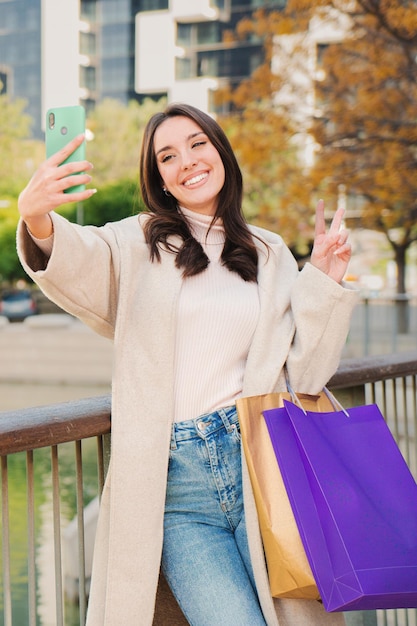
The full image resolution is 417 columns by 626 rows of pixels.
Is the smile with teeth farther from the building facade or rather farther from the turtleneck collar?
the building facade

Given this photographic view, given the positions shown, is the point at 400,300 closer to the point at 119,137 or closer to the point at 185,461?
the point at 185,461

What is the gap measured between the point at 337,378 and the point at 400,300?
13.5 meters

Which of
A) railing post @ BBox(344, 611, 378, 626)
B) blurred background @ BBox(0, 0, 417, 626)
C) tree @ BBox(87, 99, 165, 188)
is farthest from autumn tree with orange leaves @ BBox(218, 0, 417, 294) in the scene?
tree @ BBox(87, 99, 165, 188)

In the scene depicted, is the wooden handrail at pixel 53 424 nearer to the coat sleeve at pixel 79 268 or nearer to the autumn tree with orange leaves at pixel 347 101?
the coat sleeve at pixel 79 268

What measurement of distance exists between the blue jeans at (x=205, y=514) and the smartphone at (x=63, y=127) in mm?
668

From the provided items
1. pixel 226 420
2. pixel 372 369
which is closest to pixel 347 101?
pixel 372 369

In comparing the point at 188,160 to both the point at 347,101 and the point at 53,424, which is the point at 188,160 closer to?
the point at 53,424

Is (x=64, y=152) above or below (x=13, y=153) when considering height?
below

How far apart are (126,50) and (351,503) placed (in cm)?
6489

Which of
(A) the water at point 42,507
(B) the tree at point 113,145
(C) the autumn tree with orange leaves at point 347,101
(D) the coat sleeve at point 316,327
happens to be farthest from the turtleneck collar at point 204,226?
(B) the tree at point 113,145

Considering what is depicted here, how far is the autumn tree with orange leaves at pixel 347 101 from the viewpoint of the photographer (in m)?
11.3

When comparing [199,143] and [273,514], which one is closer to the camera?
[273,514]

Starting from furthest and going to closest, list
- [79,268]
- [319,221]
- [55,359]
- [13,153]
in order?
[13,153], [55,359], [319,221], [79,268]

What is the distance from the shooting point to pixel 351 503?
84.4 inches
